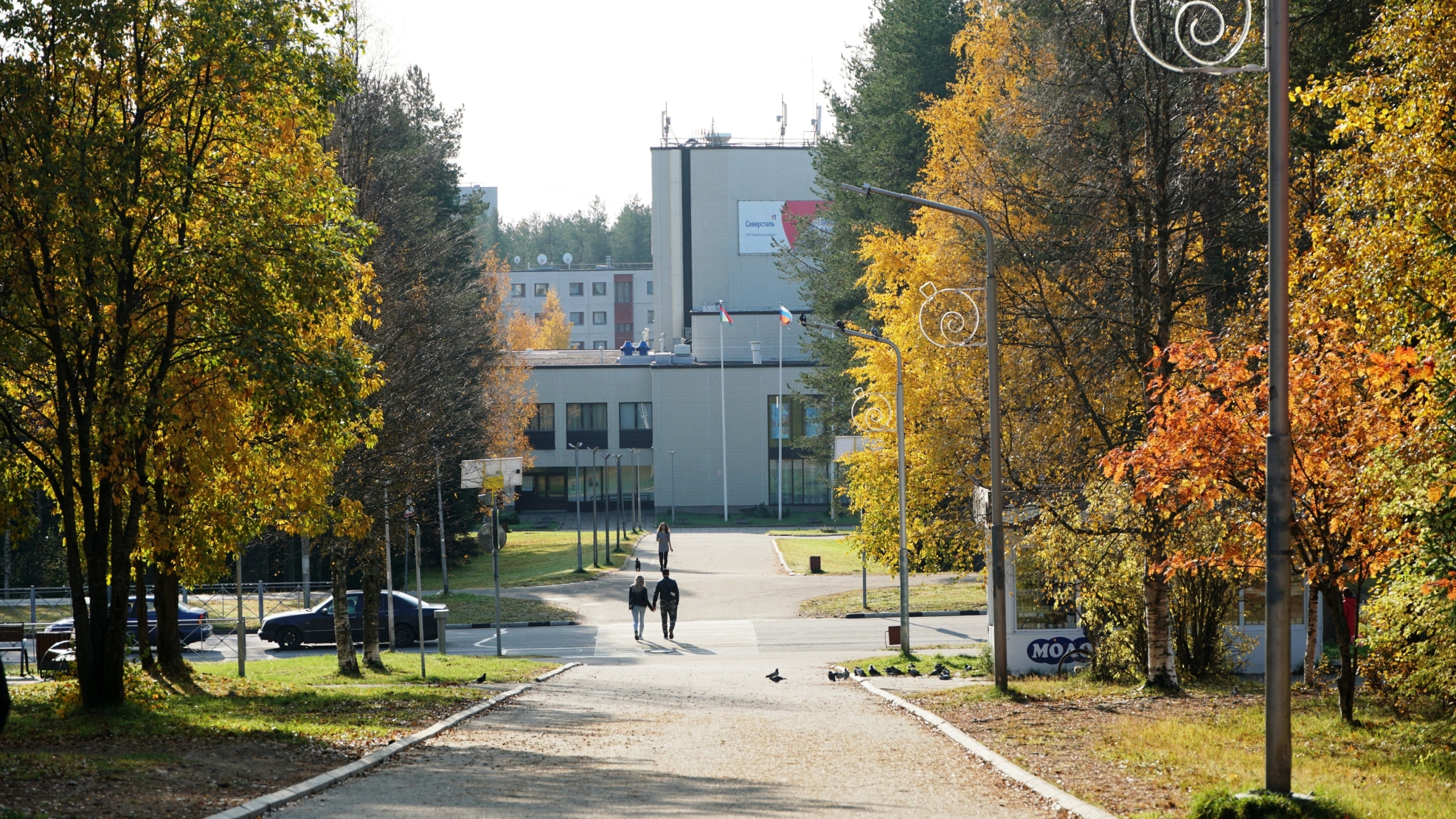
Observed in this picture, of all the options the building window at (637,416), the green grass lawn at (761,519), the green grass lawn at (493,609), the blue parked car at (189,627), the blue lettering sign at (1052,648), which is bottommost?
the green grass lawn at (761,519)

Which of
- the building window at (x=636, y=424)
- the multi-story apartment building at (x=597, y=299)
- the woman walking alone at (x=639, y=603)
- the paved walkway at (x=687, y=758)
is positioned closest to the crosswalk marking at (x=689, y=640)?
the woman walking alone at (x=639, y=603)

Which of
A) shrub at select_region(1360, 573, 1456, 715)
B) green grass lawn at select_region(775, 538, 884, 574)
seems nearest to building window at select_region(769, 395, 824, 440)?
green grass lawn at select_region(775, 538, 884, 574)

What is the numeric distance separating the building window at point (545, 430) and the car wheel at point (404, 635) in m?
45.0

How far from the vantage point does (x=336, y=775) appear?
1007cm

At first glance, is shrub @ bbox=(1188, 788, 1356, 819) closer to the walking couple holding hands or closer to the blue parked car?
the walking couple holding hands

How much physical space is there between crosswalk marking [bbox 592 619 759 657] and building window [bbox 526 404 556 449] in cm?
4203

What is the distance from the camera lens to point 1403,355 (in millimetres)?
9508

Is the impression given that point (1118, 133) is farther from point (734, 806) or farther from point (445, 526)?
point (445, 526)

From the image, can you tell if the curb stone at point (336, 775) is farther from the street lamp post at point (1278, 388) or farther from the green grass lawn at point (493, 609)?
the green grass lawn at point (493, 609)

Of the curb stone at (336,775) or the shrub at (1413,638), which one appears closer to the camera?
the curb stone at (336,775)

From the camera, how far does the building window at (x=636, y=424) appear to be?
7594 cm

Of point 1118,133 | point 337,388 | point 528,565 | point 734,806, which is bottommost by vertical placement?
point 528,565

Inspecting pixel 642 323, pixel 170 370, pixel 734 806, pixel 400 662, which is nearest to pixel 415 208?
pixel 400 662

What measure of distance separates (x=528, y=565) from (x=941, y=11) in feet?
86.3
